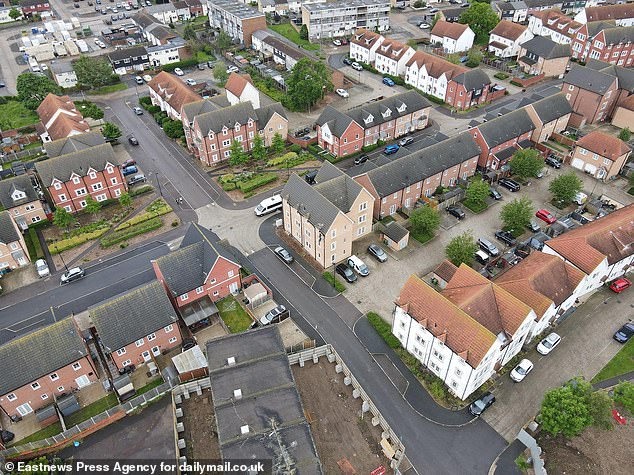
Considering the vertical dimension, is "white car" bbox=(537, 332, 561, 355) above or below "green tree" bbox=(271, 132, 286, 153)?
below

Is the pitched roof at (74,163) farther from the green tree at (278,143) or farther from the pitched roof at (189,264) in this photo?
the pitched roof at (189,264)

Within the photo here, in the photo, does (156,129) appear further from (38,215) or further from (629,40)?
(629,40)

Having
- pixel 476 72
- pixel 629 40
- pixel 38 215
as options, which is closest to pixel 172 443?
pixel 38 215

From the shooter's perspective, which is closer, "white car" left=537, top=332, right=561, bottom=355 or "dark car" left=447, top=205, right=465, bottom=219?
"white car" left=537, top=332, right=561, bottom=355

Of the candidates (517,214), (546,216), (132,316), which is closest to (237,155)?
(132,316)

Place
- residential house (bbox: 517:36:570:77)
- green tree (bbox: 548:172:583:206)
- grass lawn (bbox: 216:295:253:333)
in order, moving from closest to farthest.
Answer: grass lawn (bbox: 216:295:253:333) → green tree (bbox: 548:172:583:206) → residential house (bbox: 517:36:570:77)

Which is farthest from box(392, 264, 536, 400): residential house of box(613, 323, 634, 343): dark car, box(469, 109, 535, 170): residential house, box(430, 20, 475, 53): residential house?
box(430, 20, 475, 53): residential house

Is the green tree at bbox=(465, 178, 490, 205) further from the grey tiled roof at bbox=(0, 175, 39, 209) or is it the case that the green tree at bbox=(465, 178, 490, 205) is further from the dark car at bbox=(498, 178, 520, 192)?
the grey tiled roof at bbox=(0, 175, 39, 209)
